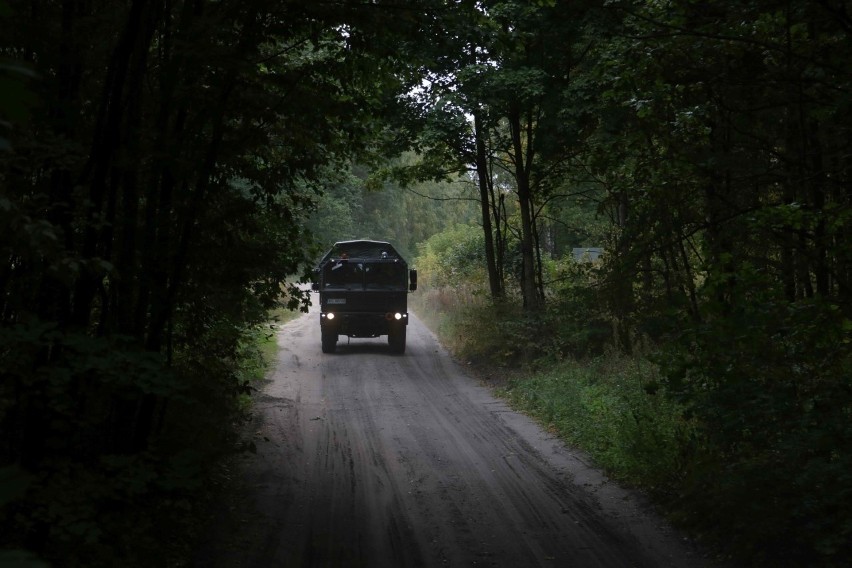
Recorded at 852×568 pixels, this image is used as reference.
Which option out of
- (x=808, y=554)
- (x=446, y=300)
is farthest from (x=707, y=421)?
(x=446, y=300)

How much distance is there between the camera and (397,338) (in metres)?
21.4

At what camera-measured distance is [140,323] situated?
738 centimetres

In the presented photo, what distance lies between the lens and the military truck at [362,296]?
21.1 meters

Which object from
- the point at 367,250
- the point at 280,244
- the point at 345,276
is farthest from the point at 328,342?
the point at 280,244

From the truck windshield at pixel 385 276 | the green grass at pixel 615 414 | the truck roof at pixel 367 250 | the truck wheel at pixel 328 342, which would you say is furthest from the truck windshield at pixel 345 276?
the green grass at pixel 615 414

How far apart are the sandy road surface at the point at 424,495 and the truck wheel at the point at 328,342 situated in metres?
5.65

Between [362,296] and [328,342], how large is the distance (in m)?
1.58

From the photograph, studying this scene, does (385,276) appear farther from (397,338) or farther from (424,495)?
(424,495)

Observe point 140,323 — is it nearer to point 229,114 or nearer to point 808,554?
point 229,114

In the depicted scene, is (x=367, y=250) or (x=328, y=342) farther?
(x=367, y=250)

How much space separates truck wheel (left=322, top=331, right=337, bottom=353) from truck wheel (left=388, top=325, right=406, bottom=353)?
1.48 m

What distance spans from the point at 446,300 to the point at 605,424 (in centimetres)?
1898

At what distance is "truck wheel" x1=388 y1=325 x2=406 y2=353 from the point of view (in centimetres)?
2136

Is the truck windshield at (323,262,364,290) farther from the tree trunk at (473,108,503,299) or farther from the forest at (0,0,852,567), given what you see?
the forest at (0,0,852,567)
